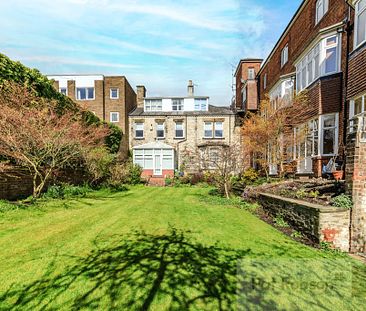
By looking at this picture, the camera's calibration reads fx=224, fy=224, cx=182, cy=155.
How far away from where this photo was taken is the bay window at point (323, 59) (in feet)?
36.4

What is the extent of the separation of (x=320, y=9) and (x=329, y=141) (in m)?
7.73

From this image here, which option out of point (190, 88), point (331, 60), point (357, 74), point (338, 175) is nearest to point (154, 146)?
point (190, 88)

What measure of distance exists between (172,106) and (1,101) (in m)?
20.6

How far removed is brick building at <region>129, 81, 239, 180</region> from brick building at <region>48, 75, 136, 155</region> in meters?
1.36

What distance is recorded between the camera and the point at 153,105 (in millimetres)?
28625

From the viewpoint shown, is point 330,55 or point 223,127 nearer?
point 330,55

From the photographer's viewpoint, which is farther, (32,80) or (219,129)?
(219,129)

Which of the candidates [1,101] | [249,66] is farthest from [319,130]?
[249,66]

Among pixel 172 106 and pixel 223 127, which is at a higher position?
pixel 172 106

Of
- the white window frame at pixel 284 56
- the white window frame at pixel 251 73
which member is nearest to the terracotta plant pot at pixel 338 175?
the white window frame at pixel 284 56

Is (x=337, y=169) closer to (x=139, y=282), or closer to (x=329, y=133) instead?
(x=329, y=133)

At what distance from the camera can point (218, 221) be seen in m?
7.43

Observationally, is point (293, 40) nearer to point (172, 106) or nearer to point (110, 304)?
point (172, 106)

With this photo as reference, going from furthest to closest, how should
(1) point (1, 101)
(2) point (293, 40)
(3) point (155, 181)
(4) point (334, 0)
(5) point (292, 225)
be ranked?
(3) point (155, 181) → (2) point (293, 40) → (4) point (334, 0) → (1) point (1, 101) → (5) point (292, 225)
